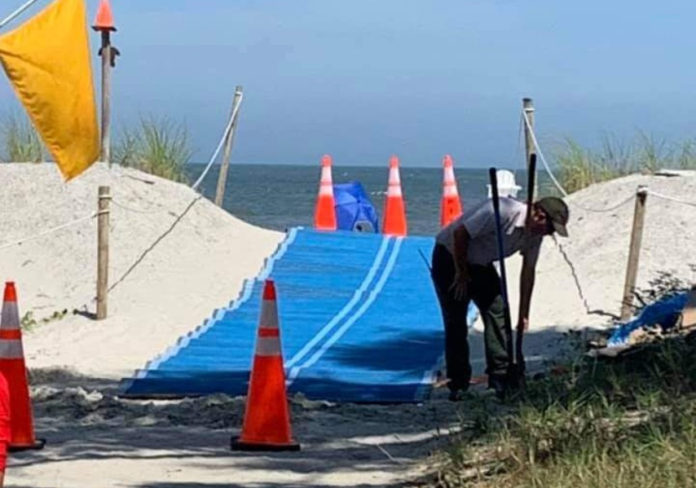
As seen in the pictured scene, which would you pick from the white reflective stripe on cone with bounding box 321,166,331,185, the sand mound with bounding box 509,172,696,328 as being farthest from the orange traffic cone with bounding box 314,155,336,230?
the sand mound with bounding box 509,172,696,328

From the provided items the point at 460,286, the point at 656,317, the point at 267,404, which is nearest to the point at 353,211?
the point at 656,317

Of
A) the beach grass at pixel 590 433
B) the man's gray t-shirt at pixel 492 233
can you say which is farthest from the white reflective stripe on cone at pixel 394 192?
the beach grass at pixel 590 433

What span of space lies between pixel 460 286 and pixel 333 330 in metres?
4.13

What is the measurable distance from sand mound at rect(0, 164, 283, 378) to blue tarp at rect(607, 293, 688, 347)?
398 centimetres

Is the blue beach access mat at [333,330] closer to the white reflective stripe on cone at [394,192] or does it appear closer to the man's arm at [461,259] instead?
the man's arm at [461,259]

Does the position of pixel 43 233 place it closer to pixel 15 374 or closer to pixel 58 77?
pixel 58 77

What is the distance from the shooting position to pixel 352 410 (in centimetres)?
971

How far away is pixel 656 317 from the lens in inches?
426

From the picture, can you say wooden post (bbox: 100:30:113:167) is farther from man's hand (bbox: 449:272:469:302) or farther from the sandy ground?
man's hand (bbox: 449:272:469:302)

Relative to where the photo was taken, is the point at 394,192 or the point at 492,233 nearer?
the point at 492,233

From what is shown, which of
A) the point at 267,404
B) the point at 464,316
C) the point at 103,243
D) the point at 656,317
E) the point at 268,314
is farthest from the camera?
the point at 103,243

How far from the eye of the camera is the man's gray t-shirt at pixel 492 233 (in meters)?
9.71

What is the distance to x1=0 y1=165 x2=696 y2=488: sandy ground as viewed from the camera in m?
7.77

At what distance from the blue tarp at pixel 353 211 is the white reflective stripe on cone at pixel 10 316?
43.4 ft
